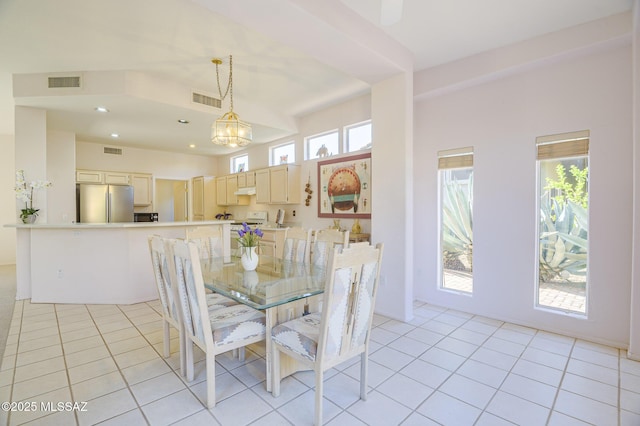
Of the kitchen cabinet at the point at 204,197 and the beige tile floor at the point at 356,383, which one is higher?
the kitchen cabinet at the point at 204,197

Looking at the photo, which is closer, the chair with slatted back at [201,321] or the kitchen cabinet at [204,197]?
the chair with slatted back at [201,321]

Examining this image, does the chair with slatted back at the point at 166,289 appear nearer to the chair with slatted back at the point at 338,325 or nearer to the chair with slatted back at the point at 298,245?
the chair with slatted back at the point at 338,325

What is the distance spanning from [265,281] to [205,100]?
3.32m

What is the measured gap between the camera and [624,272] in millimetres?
2730

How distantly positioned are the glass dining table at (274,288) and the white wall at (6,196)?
6.95 metres

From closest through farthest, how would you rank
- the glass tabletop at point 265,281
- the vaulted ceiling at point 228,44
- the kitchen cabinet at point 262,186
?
the glass tabletop at point 265,281 < the vaulted ceiling at point 228,44 < the kitchen cabinet at point 262,186

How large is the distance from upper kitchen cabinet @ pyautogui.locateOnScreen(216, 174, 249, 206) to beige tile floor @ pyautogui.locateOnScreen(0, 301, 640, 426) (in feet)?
13.7

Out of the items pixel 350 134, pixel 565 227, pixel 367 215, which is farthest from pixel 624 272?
pixel 350 134

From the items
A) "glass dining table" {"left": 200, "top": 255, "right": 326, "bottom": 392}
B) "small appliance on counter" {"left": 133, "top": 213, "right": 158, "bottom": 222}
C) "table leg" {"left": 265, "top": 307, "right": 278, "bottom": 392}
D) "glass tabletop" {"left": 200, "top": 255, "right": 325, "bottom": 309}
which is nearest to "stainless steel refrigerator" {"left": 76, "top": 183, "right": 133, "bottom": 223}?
"small appliance on counter" {"left": 133, "top": 213, "right": 158, "bottom": 222}

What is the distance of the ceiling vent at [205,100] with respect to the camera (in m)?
4.32

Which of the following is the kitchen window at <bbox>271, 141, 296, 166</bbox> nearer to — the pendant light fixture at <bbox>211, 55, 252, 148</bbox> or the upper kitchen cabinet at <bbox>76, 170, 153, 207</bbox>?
the pendant light fixture at <bbox>211, 55, 252, 148</bbox>

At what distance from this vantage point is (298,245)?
10.8 feet

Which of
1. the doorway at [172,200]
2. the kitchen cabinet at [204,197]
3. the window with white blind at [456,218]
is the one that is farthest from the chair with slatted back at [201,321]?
the doorway at [172,200]

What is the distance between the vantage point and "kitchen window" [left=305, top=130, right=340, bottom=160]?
5.19 metres
